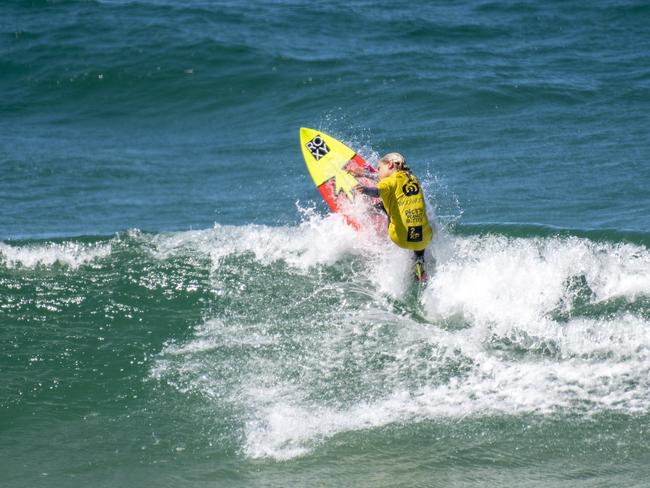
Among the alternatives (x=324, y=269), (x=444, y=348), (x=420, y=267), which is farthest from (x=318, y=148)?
(x=444, y=348)

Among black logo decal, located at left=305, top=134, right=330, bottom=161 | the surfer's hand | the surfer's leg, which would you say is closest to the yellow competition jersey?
the surfer's leg

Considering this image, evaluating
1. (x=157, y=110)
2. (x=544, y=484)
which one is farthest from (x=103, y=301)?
(x=157, y=110)

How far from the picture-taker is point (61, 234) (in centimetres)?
1184

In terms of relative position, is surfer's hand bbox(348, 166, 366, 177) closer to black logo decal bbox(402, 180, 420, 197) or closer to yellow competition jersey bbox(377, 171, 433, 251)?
yellow competition jersey bbox(377, 171, 433, 251)

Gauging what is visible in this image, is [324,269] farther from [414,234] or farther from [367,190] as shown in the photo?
[367,190]

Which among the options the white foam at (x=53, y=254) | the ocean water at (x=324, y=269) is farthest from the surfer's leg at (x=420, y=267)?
the white foam at (x=53, y=254)

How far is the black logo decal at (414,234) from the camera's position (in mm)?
8984

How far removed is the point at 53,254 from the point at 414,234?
14.5 ft

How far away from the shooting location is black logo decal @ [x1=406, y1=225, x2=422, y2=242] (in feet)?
29.5

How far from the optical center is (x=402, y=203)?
29.1 feet

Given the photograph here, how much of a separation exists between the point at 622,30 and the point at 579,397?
14203 mm

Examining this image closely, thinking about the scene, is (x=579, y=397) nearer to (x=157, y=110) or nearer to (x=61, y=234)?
(x=61, y=234)

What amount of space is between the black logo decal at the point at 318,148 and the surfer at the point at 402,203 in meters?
2.25

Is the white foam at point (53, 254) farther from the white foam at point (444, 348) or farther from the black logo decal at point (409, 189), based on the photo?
the black logo decal at point (409, 189)
